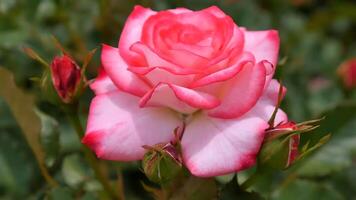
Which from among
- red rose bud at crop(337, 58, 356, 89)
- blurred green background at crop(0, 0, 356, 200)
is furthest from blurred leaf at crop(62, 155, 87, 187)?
red rose bud at crop(337, 58, 356, 89)

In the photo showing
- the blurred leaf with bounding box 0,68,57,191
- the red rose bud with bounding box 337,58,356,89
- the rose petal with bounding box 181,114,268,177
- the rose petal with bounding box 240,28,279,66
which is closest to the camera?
the rose petal with bounding box 181,114,268,177

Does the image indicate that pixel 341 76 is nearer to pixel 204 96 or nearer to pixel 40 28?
pixel 40 28

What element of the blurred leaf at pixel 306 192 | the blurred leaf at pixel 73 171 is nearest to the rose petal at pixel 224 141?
the blurred leaf at pixel 306 192

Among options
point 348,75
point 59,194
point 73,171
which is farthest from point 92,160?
point 348,75

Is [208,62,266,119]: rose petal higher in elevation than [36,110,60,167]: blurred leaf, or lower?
higher

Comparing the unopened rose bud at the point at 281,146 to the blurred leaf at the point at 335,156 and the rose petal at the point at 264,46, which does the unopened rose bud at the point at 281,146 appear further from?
the blurred leaf at the point at 335,156

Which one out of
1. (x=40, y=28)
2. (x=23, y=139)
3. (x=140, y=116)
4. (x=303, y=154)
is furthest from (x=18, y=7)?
(x=303, y=154)

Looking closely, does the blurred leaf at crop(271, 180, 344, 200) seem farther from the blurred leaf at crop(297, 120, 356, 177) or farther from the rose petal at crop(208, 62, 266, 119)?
the rose petal at crop(208, 62, 266, 119)

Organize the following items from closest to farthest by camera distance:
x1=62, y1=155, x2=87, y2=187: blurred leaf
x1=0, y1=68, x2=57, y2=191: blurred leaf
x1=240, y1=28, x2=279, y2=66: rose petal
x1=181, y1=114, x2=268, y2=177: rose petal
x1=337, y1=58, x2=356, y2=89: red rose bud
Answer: x1=181, y1=114, x2=268, y2=177: rose petal
x1=240, y1=28, x2=279, y2=66: rose petal
x1=0, y1=68, x2=57, y2=191: blurred leaf
x1=62, y1=155, x2=87, y2=187: blurred leaf
x1=337, y1=58, x2=356, y2=89: red rose bud
